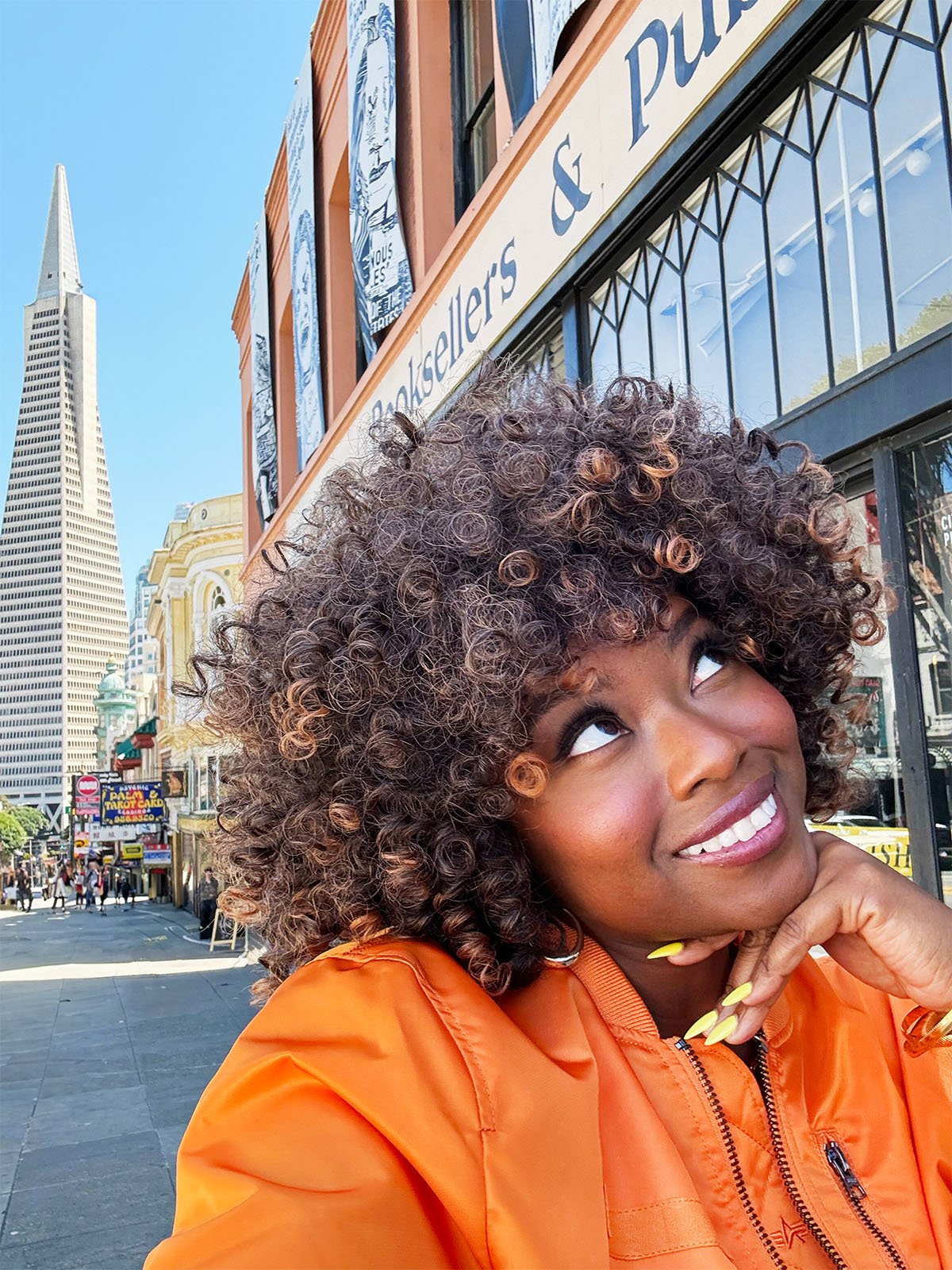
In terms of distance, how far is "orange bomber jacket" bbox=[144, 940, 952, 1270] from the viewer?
951 mm

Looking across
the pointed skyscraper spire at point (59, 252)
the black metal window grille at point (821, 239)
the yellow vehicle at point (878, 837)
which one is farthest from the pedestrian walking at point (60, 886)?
the pointed skyscraper spire at point (59, 252)

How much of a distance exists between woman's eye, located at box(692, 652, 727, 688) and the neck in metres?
0.41

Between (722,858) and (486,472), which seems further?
(486,472)

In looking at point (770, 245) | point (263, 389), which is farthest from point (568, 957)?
point (263, 389)

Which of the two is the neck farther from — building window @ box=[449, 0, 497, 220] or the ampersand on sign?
building window @ box=[449, 0, 497, 220]

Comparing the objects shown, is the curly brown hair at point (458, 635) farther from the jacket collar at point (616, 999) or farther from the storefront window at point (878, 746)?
the storefront window at point (878, 746)

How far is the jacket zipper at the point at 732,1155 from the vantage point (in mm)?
1186

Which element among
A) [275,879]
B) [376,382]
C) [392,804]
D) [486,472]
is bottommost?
[275,879]

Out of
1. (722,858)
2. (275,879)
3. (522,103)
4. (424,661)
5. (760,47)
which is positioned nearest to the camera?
(722,858)

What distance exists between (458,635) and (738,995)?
636mm

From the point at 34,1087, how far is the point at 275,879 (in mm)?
6970

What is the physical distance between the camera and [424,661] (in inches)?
56.9

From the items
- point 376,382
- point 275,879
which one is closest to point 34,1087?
point 376,382

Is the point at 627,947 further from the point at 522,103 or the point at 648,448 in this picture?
the point at 522,103
